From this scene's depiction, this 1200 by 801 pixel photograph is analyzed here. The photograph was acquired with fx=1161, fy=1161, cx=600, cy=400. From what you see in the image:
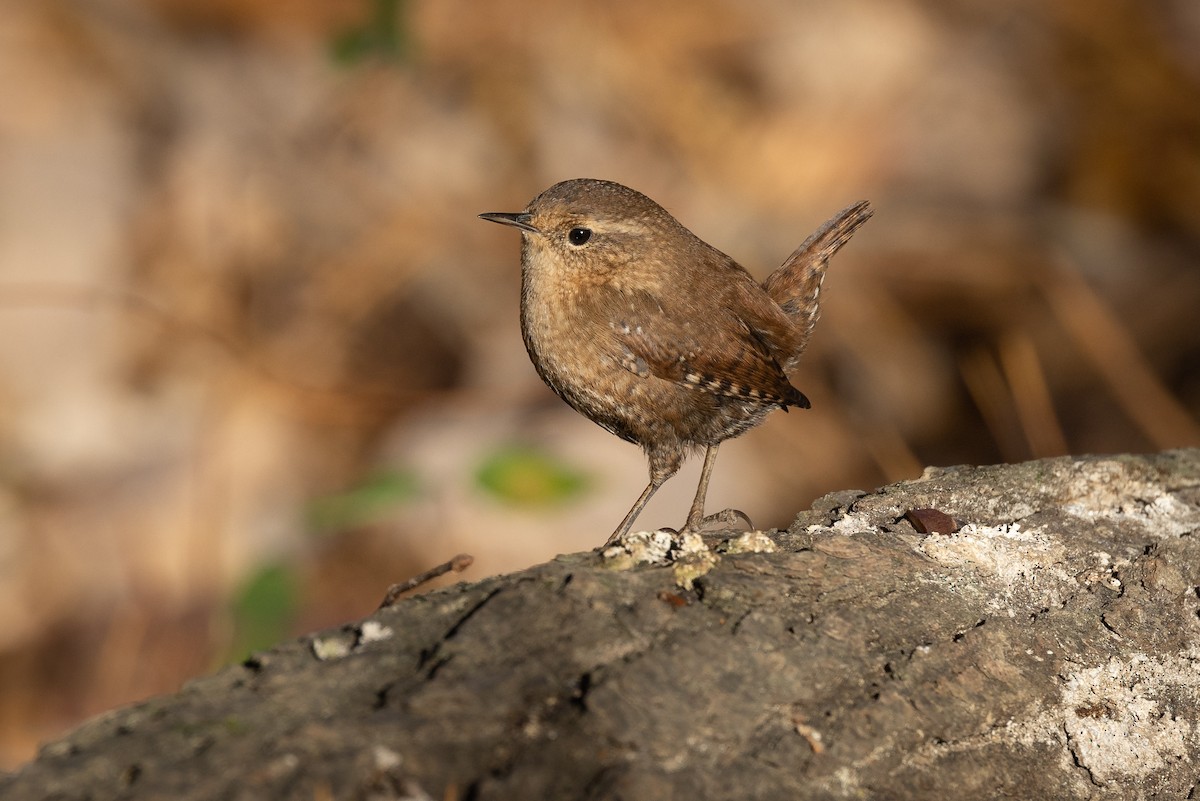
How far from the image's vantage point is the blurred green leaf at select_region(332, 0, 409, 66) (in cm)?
482

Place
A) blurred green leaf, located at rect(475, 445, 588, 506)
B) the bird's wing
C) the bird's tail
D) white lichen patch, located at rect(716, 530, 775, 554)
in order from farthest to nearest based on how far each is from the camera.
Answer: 1. blurred green leaf, located at rect(475, 445, 588, 506)
2. the bird's tail
3. the bird's wing
4. white lichen patch, located at rect(716, 530, 775, 554)

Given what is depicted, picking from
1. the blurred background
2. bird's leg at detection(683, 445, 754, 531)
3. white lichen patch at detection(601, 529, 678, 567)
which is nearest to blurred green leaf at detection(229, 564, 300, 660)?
the blurred background

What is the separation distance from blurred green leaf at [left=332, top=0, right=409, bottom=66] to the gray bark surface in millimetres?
3461

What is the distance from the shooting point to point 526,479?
4.03 meters

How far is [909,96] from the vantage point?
18.6 feet

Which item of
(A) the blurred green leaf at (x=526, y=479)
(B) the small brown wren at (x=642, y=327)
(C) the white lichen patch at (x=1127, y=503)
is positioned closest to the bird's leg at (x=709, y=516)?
(B) the small brown wren at (x=642, y=327)

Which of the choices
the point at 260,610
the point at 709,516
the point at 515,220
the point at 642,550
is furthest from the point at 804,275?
the point at 260,610

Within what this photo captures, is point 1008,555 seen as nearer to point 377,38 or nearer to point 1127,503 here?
point 1127,503

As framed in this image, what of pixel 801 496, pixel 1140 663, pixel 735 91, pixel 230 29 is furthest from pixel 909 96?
pixel 1140 663

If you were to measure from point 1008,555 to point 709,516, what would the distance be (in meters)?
0.64

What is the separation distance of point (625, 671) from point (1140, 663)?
87cm

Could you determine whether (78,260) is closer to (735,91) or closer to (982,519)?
(735,91)

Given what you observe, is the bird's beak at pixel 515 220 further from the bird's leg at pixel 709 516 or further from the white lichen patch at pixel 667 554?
the white lichen patch at pixel 667 554

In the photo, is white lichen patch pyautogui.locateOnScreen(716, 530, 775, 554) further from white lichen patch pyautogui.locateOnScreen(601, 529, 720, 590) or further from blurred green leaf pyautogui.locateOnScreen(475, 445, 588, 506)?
blurred green leaf pyautogui.locateOnScreen(475, 445, 588, 506)
